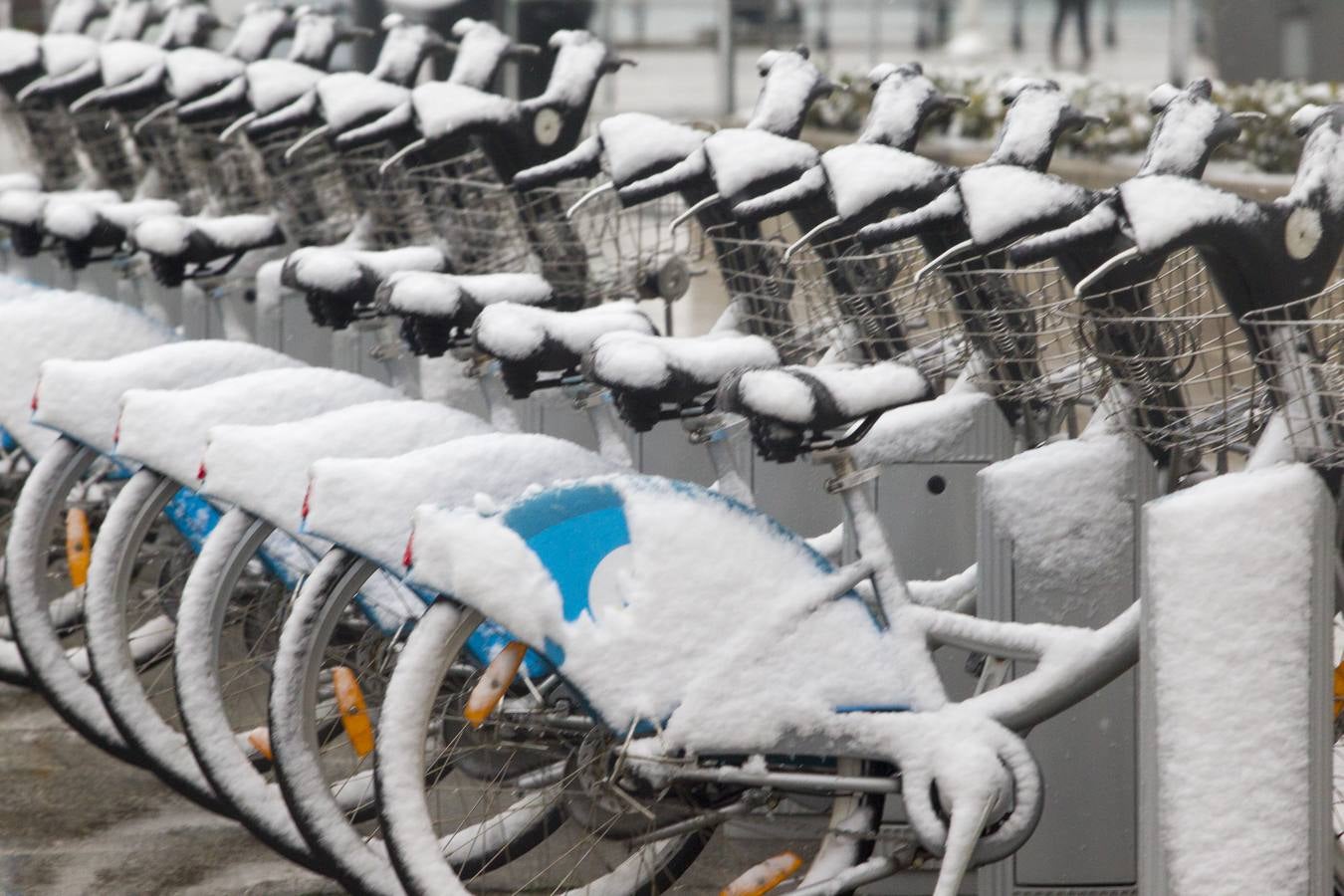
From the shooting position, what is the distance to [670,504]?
289cm

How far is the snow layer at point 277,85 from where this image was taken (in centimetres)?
536

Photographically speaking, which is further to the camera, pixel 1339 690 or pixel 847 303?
pixel 847 303

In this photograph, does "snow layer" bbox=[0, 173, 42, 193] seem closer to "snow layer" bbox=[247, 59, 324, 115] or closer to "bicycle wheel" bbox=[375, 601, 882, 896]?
"snow layer" bbox=[247, 59, 324, 115]

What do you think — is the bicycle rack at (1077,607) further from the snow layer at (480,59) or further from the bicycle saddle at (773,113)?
the snow layer at (480,59)

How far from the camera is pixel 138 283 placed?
536 centimetres

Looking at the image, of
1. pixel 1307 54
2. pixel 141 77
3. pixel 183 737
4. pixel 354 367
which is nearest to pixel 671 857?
pixel 183 737

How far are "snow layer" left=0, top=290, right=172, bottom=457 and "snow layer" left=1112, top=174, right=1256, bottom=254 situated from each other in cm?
254

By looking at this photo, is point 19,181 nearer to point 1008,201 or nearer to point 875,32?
point 1008,201

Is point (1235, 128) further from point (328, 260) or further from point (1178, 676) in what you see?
point (328, 260)

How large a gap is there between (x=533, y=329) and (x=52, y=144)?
14.1 feet

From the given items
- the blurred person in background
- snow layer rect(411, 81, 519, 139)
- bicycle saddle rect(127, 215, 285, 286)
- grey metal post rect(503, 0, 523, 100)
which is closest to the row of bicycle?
snow layer rect(411, 81, 519, 139)

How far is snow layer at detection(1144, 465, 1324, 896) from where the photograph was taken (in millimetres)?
2598

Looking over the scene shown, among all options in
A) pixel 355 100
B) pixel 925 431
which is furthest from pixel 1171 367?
pixel 355 100

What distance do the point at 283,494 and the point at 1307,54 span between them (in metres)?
5.80
